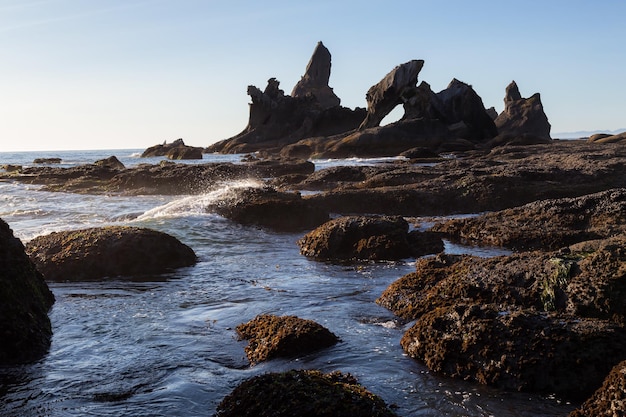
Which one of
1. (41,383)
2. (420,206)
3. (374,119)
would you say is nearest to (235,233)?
(420,206)

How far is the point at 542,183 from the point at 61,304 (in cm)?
1582

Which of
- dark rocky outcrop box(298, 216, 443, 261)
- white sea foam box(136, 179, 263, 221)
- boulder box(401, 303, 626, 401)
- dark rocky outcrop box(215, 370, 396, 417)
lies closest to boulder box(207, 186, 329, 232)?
white sea foam box(136, 179, 263, 221)

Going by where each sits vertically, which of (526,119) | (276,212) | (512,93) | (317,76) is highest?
(317,76)

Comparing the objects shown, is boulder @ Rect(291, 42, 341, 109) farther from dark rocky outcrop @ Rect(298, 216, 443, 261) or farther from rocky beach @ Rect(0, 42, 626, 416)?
dark rocky outcrop @ Rect(298, 216, 443, 261)

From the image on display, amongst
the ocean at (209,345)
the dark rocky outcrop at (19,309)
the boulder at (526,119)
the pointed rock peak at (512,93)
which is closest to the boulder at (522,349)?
the ocean at (209,345)

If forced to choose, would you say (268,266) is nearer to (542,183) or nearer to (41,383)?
(41,383)

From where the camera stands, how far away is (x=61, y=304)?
8.86 metres

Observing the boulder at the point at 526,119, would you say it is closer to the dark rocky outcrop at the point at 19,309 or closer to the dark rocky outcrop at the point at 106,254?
the dark rocky outcrop at the point at 106,254

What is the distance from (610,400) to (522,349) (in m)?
1.20

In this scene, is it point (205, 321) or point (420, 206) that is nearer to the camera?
point (205, 321)

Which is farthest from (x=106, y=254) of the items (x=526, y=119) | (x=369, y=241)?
(x=526, y=119)

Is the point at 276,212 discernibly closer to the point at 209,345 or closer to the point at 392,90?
the point at 209,345

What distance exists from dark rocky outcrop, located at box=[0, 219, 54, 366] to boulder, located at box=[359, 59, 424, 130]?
58.9 m

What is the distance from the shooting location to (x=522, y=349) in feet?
18.2
